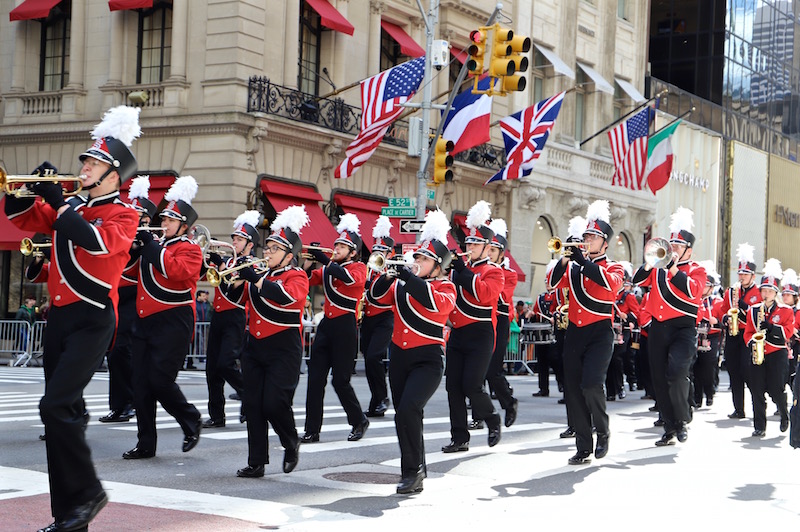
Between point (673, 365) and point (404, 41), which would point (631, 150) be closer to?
point (404, 41)

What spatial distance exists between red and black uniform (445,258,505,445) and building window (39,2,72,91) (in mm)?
20631

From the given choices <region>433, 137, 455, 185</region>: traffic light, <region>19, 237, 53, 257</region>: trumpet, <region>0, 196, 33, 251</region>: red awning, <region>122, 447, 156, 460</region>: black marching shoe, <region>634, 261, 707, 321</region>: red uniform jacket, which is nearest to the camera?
<region>19, 237, 53, 257</region>: trumpet

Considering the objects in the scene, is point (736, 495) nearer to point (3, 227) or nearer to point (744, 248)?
point (744, 248)

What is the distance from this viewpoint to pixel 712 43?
5153 cm

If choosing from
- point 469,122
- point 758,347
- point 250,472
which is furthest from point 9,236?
point 250,472

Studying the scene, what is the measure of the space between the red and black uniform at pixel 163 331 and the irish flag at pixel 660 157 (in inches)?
999

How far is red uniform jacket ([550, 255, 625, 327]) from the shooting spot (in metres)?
12.0

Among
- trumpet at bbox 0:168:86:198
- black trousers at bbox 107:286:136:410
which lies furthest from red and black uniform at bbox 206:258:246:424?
trumpet at bbox 0:168:86:198

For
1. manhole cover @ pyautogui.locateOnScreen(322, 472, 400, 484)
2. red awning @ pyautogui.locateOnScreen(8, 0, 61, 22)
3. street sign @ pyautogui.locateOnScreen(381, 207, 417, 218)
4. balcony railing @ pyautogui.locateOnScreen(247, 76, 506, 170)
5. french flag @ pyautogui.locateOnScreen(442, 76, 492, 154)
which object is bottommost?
manhole cover @ pyautogui.locateOnScreen(322, 472, 400, 484)

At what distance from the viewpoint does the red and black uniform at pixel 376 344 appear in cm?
1575

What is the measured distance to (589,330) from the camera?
12.0 m

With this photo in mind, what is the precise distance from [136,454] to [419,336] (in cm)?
271

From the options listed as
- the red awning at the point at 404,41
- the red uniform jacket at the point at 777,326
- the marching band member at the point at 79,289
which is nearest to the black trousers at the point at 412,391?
the marching band member at the point at 79,289

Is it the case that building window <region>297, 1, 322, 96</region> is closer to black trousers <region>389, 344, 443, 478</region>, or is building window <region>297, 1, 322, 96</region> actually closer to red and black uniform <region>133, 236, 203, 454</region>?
red and black uniform <region>133, 236, 203, 454</region>
